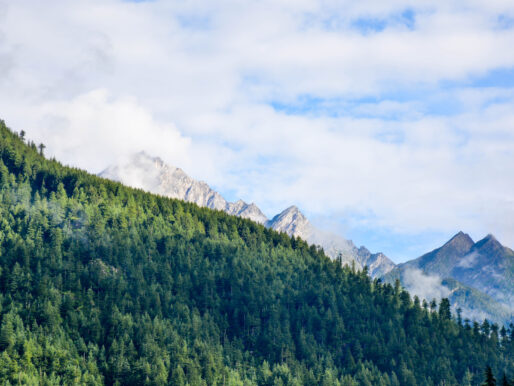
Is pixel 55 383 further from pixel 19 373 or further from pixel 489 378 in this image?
pixel 489 378

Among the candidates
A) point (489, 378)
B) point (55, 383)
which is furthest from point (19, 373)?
Result: point (489, 378)

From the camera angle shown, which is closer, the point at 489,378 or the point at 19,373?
the point at 489,378

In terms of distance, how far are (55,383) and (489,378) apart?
14309 centimetres

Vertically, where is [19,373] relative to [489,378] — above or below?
above

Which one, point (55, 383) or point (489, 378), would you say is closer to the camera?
point (489, 378)

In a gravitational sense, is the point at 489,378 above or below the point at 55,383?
below

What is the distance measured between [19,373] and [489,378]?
482 ft

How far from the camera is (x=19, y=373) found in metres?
193

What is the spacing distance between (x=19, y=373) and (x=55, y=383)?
34.0 feet

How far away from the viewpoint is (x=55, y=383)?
195 meters
